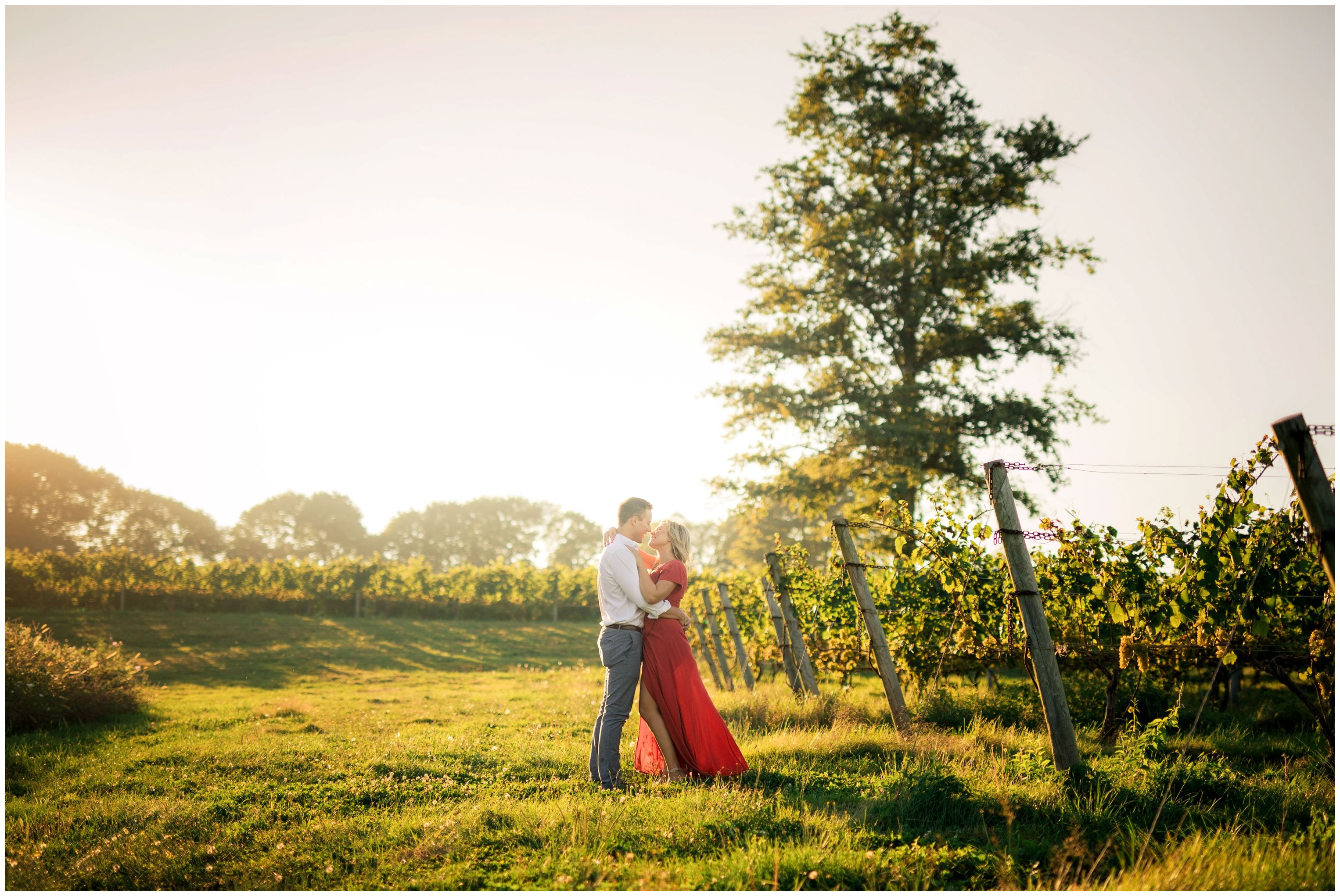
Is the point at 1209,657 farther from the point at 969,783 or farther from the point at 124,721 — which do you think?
the point at 124,721

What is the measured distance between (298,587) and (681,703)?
30836mm

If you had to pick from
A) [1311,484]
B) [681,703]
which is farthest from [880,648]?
[1311,484]

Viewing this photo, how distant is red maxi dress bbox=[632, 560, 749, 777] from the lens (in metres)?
4.99

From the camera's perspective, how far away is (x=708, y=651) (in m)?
12.6

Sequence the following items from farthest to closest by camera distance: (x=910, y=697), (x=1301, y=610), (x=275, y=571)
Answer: (x=275, y=571)
(x=910, y=697)
(x=1301, y=610)

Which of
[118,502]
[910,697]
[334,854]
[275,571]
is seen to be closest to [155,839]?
[334,854]

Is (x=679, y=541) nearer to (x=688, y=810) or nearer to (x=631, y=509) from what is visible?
(x=631, y=509)

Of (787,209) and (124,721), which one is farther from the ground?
(787,209)

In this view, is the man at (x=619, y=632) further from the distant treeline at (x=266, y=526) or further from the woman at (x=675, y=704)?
the distant treeline at (x=266, y=526)

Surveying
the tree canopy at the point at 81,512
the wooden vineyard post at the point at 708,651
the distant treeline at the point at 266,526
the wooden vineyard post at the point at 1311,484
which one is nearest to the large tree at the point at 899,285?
the wooden vineyard post at the point at 708,651

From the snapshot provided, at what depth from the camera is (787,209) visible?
18922mm

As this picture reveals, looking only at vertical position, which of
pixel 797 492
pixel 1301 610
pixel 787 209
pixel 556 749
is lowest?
pixel 556 749

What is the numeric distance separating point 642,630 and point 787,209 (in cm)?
1602

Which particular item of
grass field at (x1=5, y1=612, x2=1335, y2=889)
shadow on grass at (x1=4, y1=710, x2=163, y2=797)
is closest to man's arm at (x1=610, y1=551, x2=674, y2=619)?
grass field at (x1=5, y1=612, x2=1335, y2=889)
